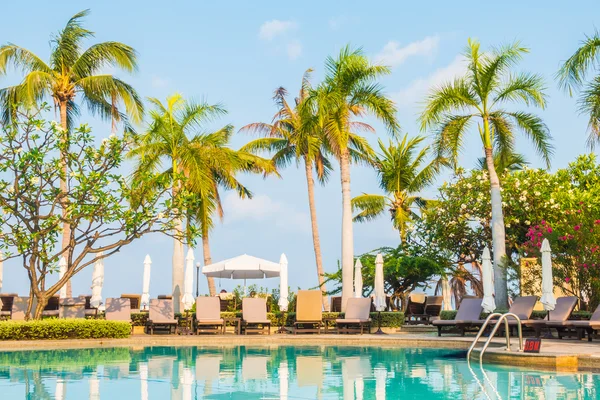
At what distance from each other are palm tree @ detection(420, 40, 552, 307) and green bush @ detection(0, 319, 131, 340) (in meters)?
10.1

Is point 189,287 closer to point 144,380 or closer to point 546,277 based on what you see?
point 546,277

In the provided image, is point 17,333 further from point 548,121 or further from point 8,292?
point 548,121

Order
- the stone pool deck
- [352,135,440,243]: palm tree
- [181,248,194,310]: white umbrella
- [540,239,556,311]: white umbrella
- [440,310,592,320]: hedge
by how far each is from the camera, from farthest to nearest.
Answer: [352,135,440,243]: palm tree
[181,248,194,310]: white umbrella
[440,310,592,320]: hedge
[540,239,556,311]: white umbrella
the stone pool deck

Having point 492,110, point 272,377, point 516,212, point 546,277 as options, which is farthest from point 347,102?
point 272,377

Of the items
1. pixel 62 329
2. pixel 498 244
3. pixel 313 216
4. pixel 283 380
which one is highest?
pixel 313 216

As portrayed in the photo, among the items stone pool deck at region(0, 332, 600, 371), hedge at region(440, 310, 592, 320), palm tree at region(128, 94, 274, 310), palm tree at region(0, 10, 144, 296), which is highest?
palm tree at region(0, 10, 144, 296)

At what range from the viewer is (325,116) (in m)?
23.1

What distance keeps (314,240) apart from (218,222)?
4.12m

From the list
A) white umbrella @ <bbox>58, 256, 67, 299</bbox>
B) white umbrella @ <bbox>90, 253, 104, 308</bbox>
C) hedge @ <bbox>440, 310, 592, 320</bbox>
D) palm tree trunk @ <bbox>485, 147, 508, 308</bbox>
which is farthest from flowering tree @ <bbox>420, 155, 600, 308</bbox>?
white umbrella @ <bbox>58, 256, 67, 299</bbox>

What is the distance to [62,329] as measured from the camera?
18.0 metres

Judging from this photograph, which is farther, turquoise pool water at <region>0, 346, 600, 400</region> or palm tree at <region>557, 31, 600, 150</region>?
palm tree at <region>557, 31, 600, 150</region>

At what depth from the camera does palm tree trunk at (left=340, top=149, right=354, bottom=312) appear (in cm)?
2336

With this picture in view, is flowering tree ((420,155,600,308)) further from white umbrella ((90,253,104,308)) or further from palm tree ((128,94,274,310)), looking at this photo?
white umbrella ((90,253,104,308))

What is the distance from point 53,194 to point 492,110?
40.0 feet
